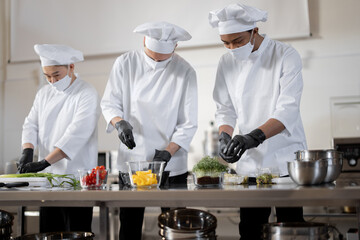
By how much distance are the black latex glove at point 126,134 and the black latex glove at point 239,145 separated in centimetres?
54

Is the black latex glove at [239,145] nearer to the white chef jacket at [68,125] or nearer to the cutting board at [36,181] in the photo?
the cutting board at [36,181]

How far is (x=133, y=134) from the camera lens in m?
2.69

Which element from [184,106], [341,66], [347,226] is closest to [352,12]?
[341,66]

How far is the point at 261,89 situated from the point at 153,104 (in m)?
0.62

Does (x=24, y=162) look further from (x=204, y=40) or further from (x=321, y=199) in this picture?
(x=204, y=40)

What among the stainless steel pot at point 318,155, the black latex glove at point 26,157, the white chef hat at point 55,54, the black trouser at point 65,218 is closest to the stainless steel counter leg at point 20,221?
the black trouser at point 65,218

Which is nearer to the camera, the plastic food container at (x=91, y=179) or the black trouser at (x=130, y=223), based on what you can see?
the plastic food container at (x=91, y=179)

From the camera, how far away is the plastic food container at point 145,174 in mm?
1968

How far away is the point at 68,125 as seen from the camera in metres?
3.10

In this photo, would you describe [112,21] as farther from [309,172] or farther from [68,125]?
[309,172]

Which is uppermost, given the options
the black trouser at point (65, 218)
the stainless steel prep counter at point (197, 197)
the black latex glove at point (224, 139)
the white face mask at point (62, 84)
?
the white face mask at point (62, 84)

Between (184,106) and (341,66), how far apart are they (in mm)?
2960

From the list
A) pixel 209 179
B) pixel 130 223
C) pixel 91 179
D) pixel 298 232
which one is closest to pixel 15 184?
pixel 91 179

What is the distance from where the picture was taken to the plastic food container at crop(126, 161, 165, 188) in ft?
6.46
